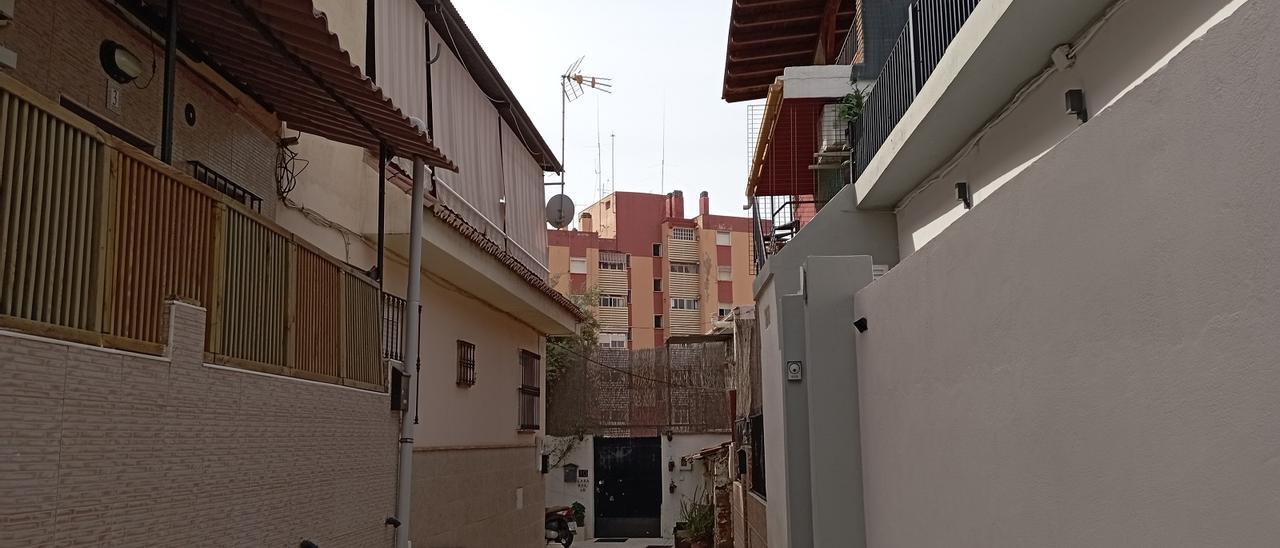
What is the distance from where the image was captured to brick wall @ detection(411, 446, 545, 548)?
39.0ft

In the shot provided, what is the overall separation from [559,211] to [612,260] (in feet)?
103

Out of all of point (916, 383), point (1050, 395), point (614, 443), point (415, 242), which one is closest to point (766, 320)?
point (415, 242)

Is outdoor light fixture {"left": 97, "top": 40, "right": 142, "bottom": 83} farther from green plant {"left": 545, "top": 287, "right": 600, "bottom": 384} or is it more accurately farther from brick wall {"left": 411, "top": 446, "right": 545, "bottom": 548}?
green plant {"left": 545, "top": 287, "right": 600, "bottom": 384}

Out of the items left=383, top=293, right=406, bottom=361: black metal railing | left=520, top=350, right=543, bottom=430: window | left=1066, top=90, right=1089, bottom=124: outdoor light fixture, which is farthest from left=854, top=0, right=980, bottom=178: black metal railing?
left=520, top=350, right=543, bottom=430: window

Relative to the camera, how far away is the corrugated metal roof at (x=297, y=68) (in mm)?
6340

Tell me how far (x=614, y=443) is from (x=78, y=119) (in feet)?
73.2

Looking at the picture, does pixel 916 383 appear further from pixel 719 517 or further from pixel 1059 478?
pixel 719 517

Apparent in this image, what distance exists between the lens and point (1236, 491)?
9.48ft

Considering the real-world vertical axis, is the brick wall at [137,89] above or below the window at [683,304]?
below

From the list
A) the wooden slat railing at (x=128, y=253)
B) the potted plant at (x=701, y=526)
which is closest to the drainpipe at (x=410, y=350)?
the wooden slat railing at (x=128, y=253)

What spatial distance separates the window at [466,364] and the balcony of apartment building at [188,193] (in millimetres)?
3661

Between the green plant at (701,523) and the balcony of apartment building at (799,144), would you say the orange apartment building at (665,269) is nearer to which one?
the green plant at (701,523)

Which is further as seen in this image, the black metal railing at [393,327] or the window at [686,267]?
the window at [686,267]

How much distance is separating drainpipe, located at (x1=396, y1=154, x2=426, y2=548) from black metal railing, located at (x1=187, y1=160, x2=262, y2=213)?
54.9 inches
